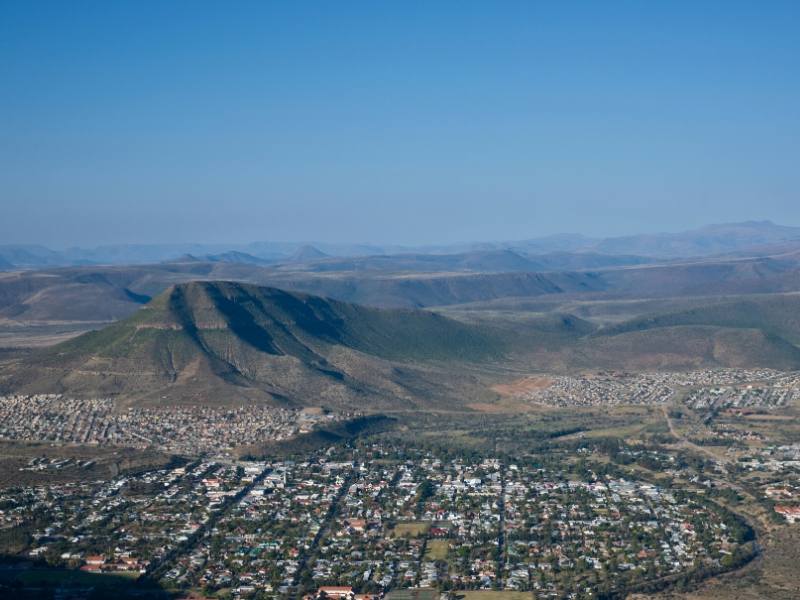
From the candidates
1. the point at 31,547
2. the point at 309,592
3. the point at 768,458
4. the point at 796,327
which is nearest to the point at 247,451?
the point at 31,547

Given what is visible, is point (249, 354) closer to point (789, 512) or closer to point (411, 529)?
point (411, 529)

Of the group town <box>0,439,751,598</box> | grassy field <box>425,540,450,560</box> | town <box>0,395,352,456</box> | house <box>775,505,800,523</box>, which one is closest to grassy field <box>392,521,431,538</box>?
town <box>0,439,751,598</box>

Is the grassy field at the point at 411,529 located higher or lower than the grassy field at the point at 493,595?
higher

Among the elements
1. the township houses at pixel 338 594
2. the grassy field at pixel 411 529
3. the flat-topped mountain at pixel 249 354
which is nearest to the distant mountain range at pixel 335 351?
the flat-topped mountain at pixel 249 354

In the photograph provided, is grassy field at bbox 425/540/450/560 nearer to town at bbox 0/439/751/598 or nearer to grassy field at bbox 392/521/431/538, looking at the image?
town at bbox 0/439/751/598

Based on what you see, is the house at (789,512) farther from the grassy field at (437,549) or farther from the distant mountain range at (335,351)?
the distant mountain range at (335,351)

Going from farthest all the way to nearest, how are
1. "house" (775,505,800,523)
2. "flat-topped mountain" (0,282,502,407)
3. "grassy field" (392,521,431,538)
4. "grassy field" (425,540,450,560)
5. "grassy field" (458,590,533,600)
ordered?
"flat-topped mountain" (0,282,502,407) → "house" (775,505,800,523) → "grassy field" (392,521,431,538) → "grassy field" (425,540,450,560) → "grassy field" (458,590,533,600)

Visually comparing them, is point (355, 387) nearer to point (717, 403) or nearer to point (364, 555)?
point (717, 403)
